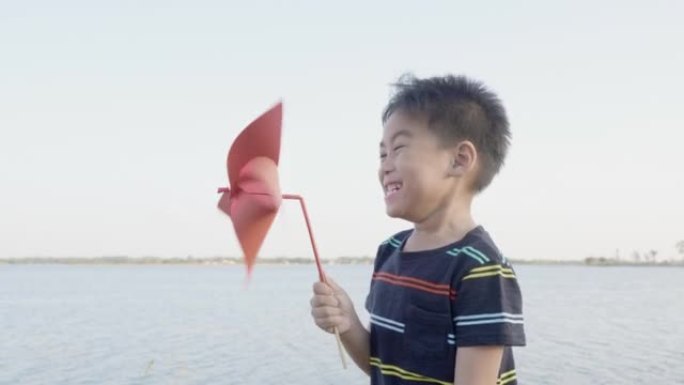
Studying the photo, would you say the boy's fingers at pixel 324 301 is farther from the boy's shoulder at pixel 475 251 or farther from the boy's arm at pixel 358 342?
the boy's shoulder at pixel 475 251

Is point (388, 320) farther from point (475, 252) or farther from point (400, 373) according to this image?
point (475, 252)

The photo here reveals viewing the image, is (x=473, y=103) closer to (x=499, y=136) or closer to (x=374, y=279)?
(x=499, y=136)

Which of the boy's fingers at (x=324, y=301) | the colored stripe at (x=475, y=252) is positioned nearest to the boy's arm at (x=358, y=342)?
the boy's fingers at (x=324, y=301)

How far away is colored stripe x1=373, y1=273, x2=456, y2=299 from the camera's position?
194cm

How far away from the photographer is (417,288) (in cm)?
203

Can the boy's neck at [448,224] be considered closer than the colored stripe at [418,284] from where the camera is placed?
No

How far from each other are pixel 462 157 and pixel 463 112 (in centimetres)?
13

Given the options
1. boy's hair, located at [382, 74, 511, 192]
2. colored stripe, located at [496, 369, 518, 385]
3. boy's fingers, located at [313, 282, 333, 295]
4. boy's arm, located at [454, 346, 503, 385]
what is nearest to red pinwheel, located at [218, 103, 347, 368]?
boy's fingers, located at [313, 282, 333, 295]

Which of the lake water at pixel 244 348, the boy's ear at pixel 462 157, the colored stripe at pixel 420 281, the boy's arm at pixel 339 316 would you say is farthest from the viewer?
the lake water at pixel 244 348

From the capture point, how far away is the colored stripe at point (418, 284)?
6.35ft

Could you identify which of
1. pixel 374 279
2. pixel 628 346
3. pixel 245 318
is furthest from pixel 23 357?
pixel 374 279

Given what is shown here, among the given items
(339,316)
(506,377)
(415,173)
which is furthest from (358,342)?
(415,173)

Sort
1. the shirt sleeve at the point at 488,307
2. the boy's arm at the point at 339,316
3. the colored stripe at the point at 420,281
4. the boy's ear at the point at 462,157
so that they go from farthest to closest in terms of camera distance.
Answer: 1. the boy's arm at the point at 339,316
2. the boy's ear at the point at 462,157
3. the colored stripe at the point at 420,281
4. the shirt sleeve at the point at 488,307

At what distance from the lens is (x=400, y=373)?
6.72ft
